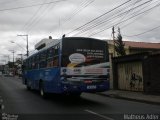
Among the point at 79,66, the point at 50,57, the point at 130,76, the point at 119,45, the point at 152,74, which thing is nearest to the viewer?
the point at 79,66

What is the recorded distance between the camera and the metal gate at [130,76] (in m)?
24.1

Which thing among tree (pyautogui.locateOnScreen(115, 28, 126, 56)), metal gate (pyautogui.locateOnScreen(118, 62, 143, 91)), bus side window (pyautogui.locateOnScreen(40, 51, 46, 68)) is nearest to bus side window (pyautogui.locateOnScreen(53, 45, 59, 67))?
bus side window (pyautogui.locateOnScreen(40, 51, 46, 68))

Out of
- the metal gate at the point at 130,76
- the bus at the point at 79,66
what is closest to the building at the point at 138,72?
the metal gate at the point at 130,76

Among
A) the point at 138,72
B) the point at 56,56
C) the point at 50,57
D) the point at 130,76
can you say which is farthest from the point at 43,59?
the point at 130,76

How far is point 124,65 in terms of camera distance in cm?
2669

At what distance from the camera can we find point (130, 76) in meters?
25.4

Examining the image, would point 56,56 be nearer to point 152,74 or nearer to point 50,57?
point 50,57

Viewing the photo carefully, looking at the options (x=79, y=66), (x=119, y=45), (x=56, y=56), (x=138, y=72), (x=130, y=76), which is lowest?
(x=130, y=76)

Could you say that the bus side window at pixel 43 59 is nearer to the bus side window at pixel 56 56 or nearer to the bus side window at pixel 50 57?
the bus side window at pixel 50 57

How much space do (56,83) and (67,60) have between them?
56.8 inches

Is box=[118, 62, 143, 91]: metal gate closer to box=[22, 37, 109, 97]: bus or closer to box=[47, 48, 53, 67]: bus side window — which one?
box=[22, 37, 109, 97]: bus

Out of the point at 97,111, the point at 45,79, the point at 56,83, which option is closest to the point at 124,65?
the point at 45,79

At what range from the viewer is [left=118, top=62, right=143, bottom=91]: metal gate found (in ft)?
79.2

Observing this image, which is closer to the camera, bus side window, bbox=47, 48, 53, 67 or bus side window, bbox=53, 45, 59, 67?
bus side window, bbox=53, 45, 59, 67
